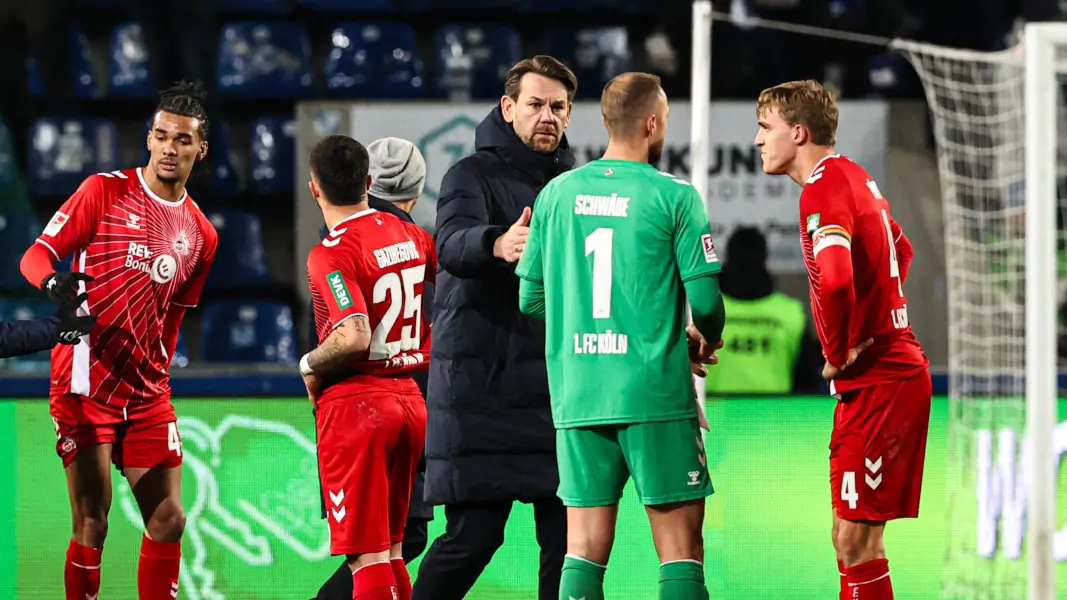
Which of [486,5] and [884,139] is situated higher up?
[486,5]

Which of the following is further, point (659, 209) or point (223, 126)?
point (223, 126)

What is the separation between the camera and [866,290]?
13.7 ft

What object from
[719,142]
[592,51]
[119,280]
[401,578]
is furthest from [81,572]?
[592,51]

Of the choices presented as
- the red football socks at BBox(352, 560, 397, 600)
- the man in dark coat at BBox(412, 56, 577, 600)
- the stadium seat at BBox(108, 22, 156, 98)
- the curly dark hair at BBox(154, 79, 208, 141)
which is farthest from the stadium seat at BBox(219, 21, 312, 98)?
the red football socks at BBox(352, 560, 397, 600)

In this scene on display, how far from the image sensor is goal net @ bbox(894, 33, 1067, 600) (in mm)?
5176

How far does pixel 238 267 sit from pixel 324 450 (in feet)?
16.2

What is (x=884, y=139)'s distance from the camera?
8.21m

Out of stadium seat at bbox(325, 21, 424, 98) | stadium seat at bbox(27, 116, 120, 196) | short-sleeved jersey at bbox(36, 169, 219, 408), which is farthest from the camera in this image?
stadium seat at bbox(325, 21, 424, 98)

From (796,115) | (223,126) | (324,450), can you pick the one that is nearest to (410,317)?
(324,450)

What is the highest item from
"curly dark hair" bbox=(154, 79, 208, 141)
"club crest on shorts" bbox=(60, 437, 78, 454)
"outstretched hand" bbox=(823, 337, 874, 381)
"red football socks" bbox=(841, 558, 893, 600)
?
"curly dark hair" bbox=(154, 79, 208, 141)

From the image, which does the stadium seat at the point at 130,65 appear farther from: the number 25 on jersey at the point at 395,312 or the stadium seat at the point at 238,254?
the number 25 on jersey at the point at 395,312

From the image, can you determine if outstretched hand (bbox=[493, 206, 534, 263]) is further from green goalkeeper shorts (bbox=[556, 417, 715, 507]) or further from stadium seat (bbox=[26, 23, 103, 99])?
stadium seat (bbox=[26, 23, 103, 99])

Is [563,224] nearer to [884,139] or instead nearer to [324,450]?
[324,450]

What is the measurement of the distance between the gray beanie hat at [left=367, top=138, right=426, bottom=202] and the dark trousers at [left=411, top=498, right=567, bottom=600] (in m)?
1.12
